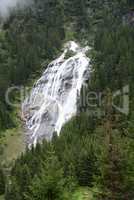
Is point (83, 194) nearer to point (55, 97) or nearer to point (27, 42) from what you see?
point (55, 97)

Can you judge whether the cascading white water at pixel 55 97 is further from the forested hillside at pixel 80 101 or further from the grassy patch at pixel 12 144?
the forested hillside at pixel 80 101

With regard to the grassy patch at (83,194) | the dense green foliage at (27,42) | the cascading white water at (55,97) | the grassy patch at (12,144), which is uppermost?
the dense green foliage at (27,42)

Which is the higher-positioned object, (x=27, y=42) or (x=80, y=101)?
(x=27, y=42)

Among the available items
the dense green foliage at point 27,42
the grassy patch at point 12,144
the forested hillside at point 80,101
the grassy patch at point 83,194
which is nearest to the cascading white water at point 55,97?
the grassy patch at point 12,144

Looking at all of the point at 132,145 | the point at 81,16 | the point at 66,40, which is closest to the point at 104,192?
the point at 132,145

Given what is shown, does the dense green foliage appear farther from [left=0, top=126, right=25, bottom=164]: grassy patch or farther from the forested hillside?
[left=0, top=126, right=25, bottom=164]: grassy patch

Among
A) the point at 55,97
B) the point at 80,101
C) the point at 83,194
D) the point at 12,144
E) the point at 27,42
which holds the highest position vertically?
the point at 27,42

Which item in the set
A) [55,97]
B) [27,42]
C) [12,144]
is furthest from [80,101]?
[27,42]

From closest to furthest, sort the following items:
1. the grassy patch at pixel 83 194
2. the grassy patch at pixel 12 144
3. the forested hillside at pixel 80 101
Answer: the forested hillside at pixel 80 101
the grassy patch at pixel 83 194
the grassy patch at pixel 12 144
